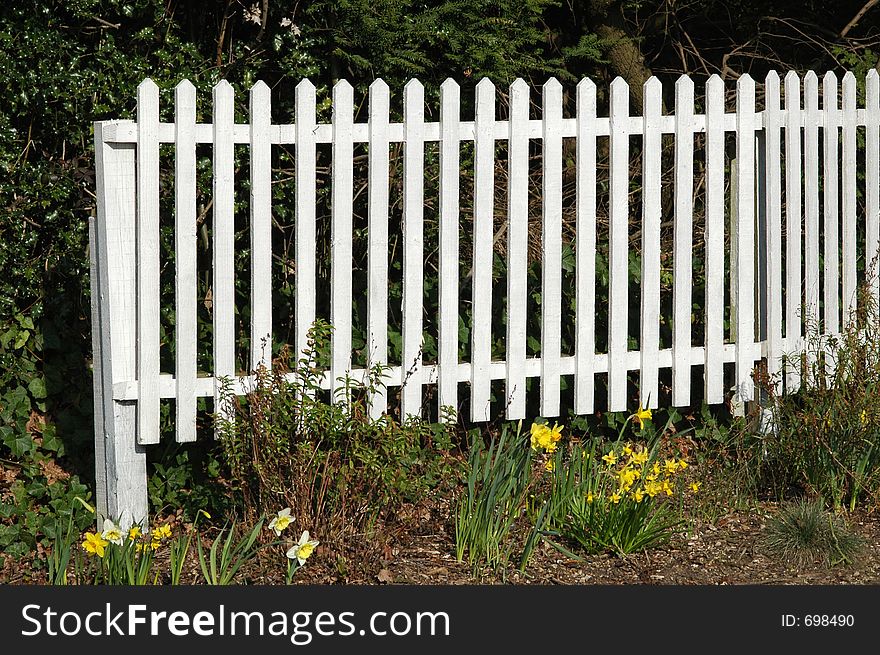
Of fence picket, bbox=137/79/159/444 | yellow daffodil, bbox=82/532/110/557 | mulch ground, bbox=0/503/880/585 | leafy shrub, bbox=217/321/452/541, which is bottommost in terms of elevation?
mulch ground, bbox=0/503/880/585

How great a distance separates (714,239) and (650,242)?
0.32 meters

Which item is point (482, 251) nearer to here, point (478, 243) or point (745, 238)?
point (478, 243)

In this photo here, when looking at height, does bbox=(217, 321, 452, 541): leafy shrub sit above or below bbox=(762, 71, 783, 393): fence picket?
below

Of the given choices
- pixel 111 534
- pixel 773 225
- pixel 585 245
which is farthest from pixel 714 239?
pixel 111 534

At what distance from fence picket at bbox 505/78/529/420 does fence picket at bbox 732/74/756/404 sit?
97 cm

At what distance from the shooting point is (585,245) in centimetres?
460

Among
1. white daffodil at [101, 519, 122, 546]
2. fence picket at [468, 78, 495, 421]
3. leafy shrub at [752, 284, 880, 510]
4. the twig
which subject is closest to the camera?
white daffodil at [101, 519, 122, 546]

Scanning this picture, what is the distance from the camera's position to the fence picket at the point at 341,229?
4.14 meters

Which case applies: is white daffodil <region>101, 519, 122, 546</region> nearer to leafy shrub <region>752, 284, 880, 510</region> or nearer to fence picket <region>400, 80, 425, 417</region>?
fence picket <region>400, 80, 425, 417</region>

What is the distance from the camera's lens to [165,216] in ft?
17.1

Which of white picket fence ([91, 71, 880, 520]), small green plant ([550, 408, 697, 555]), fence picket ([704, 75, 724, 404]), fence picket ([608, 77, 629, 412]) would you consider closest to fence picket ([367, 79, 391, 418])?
white picket fence ([91, 71, 880, 520])

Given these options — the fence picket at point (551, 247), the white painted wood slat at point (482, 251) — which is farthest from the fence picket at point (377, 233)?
the fence picket at point (551, 247)

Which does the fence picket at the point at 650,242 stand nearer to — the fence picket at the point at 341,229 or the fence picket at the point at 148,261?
the fence picket at the point at 341,229

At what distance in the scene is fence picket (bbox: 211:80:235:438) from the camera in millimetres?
4020
